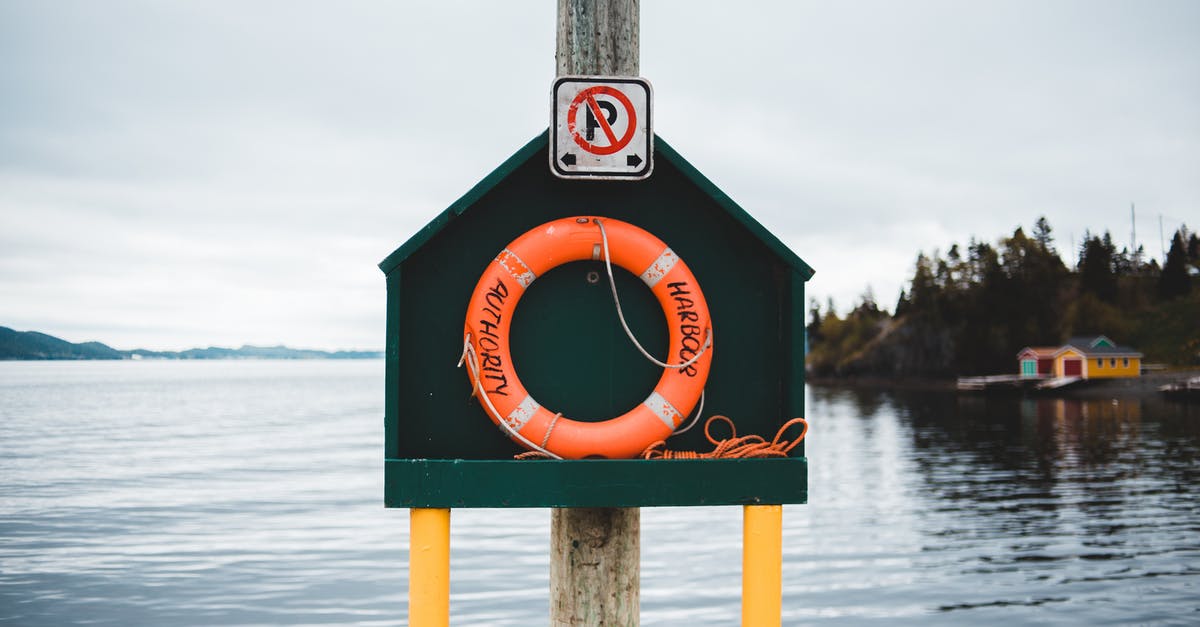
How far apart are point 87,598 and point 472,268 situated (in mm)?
9611

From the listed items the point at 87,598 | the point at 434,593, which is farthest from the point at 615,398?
the point at 87,598

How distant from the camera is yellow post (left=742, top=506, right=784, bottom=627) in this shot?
104 inches

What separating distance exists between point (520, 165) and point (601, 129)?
0.98 feet

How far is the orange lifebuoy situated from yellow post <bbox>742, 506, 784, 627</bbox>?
394mm

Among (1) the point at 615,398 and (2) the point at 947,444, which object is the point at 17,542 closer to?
(1) the point at 615,398

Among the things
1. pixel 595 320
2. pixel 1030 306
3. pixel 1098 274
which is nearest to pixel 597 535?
pixel 595 320

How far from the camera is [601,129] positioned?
2.64 m

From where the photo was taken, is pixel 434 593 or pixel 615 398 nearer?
pixel 434 593

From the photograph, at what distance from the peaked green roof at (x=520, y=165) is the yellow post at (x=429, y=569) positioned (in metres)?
0.77

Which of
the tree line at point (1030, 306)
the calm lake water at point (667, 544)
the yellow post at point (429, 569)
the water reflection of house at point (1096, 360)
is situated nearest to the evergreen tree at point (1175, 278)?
the tree line at point (1030, 306)

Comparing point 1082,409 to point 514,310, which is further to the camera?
point 1082,409

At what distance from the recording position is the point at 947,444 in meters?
28.2

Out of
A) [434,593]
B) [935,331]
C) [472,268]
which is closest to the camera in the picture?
[434,593]

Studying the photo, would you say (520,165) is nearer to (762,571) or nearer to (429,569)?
(429,569)
